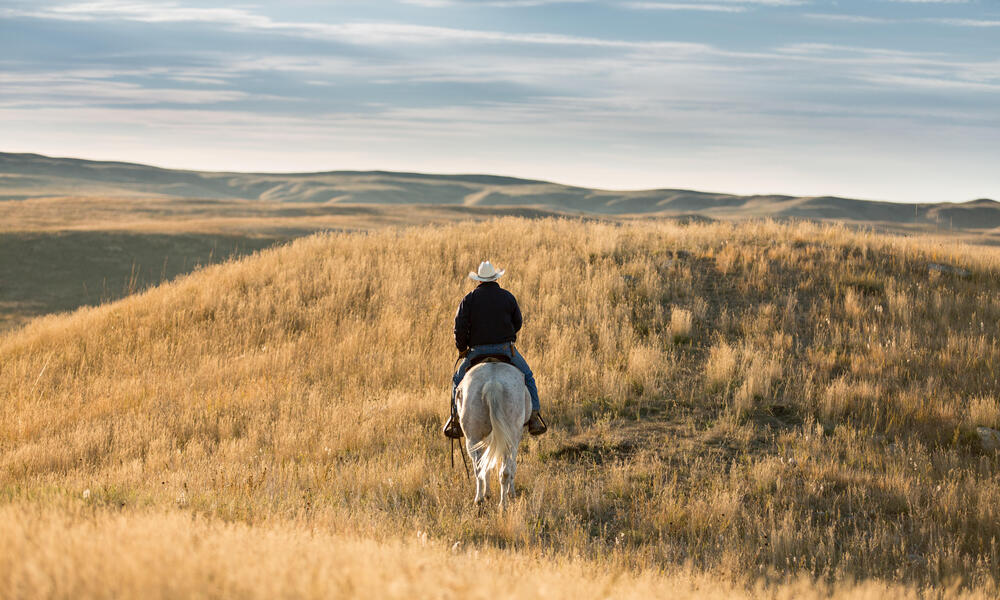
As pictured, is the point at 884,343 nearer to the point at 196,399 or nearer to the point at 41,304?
the point at 196,399

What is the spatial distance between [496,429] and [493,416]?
0.13 meters

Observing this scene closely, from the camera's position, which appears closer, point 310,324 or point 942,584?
point 942,584

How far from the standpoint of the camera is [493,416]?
22.6ft

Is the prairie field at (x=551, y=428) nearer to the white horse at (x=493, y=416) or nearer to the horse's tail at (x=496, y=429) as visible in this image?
the white horse at (x=493, y=416)

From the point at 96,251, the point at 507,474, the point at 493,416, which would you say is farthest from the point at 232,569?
the point at 96,251

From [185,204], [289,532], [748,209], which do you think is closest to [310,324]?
[289,532]

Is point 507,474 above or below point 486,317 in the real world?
below

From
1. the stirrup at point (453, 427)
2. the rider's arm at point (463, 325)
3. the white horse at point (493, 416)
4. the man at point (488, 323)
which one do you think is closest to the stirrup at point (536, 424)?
the man at point (488, 323)

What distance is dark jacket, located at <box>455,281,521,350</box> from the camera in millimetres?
7344

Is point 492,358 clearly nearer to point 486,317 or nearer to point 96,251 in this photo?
point 486,317

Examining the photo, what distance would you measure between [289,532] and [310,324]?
10450mm

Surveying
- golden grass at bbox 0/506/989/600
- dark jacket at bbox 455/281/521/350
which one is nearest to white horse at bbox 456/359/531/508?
dark jacket at bbox 455/281/521/350

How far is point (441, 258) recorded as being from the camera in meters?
18.1

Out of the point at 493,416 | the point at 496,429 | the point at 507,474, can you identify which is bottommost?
the point at 507,474
